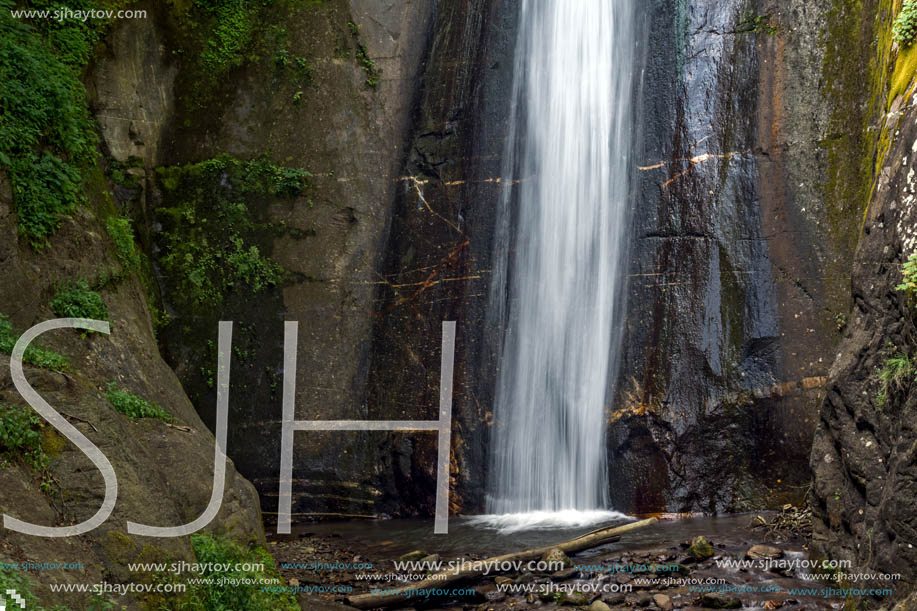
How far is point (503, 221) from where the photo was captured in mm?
10258

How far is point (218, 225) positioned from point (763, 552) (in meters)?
8.29

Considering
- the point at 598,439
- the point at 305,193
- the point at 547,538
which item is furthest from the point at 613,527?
the point at 305,193

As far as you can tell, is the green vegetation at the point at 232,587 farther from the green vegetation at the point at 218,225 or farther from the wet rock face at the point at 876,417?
the green vegetation at the point at 218,225

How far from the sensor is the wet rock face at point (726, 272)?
8.71 meters

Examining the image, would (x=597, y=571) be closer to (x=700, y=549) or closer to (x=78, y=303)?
(x=700, y=549)

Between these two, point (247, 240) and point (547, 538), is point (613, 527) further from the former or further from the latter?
point (247, 240)

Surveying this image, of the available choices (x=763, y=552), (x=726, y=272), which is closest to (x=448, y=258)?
(x=726, y=272)

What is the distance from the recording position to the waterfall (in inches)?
368

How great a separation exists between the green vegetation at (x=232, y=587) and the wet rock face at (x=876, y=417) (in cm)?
446

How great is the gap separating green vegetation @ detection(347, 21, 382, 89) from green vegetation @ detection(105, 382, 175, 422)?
21.3ft

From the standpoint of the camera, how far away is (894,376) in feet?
17.9

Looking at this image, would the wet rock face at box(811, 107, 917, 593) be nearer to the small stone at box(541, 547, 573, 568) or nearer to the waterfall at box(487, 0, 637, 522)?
the small stone at box(541, 547, 573, 568)

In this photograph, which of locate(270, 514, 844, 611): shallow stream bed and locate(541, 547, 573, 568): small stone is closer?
locate(270, 514, 844, 611): shallow stream bed

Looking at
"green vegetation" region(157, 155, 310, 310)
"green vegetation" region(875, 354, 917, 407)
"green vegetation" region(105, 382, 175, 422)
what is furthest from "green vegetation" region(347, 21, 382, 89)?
"green vegetation" region(875, 354, 917, 407)
